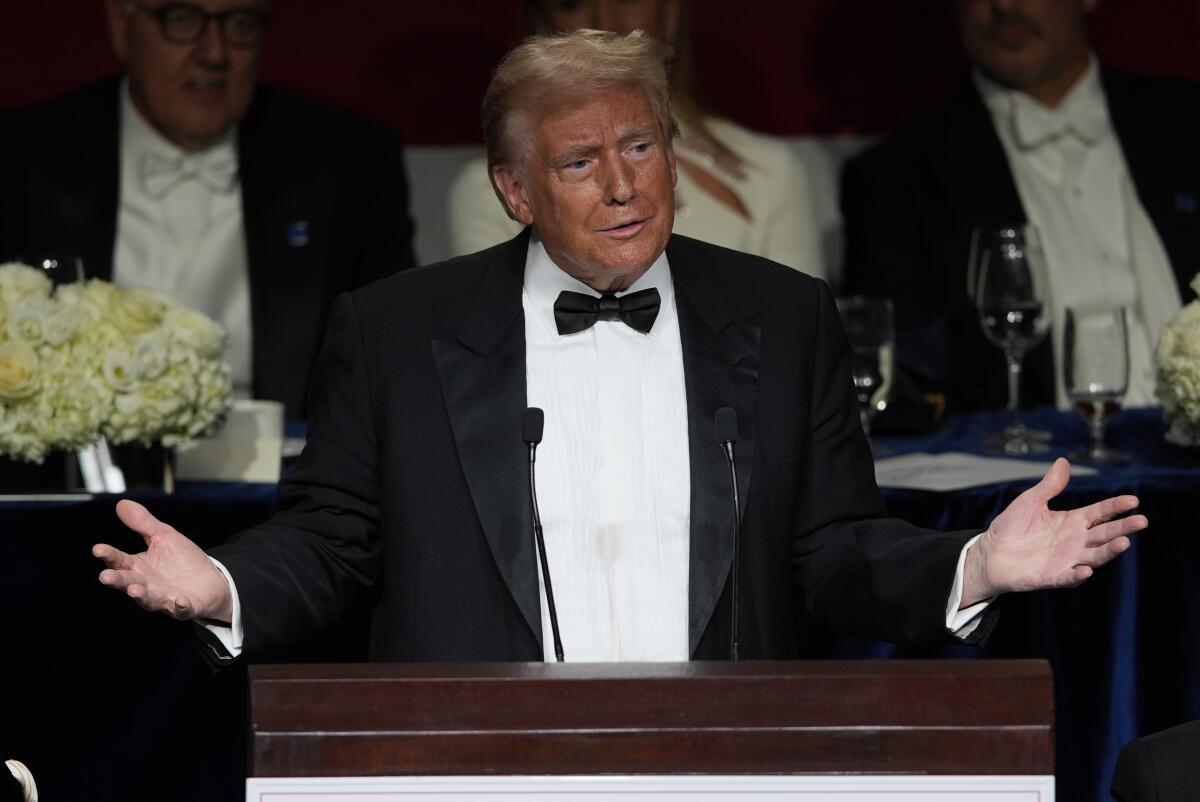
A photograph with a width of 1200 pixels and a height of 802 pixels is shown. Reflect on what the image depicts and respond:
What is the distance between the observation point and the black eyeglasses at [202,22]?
12.4 ft

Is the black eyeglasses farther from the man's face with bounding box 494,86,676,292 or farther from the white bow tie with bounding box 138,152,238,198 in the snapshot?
the man's face with bounding box 494,86,676,292

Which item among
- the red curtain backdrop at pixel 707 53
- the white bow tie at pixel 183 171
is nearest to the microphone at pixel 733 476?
the white bow tie at pixel 183 171

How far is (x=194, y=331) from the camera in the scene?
101 inches

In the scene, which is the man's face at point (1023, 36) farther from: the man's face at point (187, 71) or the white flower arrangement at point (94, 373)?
the white flower arrangement at point (94, 373)

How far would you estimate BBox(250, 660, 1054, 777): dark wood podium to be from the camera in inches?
46.2

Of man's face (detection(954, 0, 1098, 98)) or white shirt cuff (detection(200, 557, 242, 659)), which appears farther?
man's face (detection(954, 0, 1098, 98))

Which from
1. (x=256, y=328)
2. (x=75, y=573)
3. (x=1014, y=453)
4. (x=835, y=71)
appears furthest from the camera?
(x=835, y=71)

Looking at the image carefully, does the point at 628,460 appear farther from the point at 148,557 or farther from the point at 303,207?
the point at 303,207

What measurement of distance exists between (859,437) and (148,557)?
796mm

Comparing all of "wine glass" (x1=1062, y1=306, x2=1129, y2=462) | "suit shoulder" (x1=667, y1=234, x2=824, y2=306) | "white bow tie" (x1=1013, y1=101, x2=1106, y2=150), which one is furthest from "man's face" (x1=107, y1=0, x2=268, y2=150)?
"suit shoulder" (x1=667, y1=234, x2=824, y2=306)

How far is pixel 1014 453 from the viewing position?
9.12 ft

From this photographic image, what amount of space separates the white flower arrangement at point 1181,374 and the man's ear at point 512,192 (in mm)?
1141

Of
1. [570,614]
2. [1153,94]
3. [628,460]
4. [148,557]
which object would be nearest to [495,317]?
[628,460]

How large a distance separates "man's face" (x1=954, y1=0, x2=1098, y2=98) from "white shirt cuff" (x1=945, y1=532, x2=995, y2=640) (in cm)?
254
